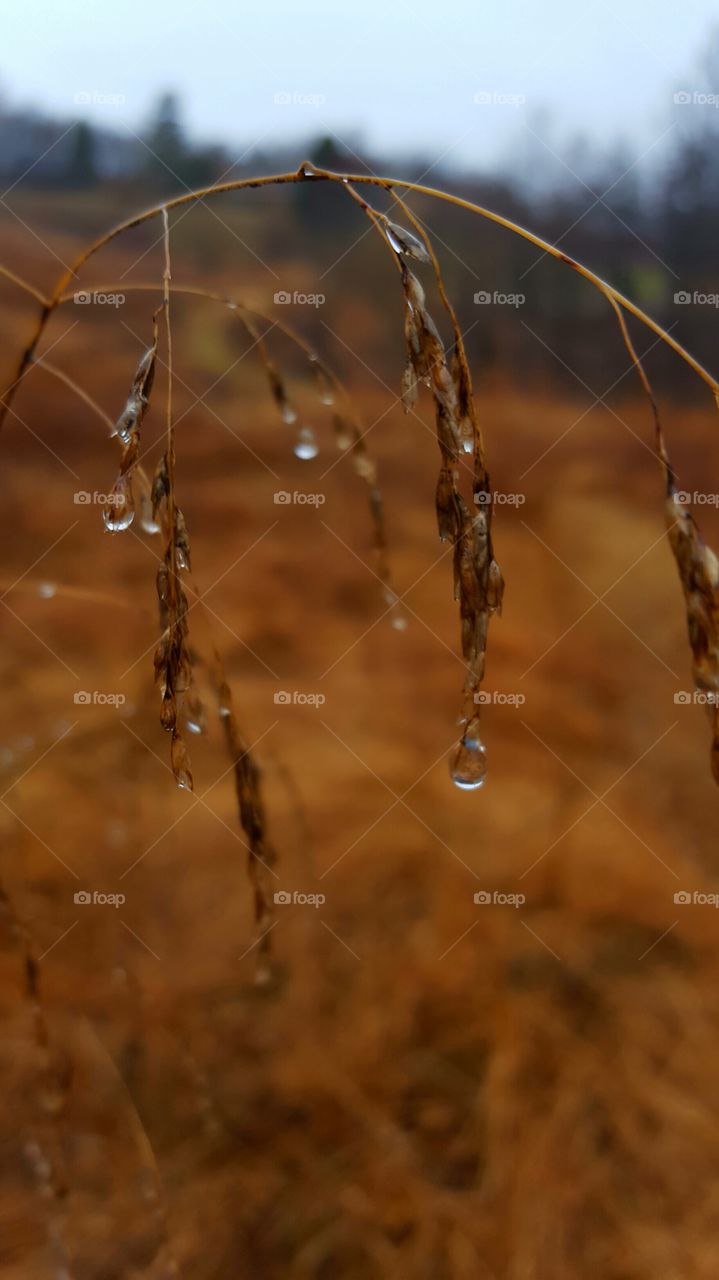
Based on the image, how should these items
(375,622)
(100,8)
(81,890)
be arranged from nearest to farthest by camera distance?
1. (100,8)
2. (81,890)
3. (375,622)

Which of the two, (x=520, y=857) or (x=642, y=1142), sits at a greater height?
(x=520, y=857)

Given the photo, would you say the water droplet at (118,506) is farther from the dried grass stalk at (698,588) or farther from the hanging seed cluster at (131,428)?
the dried grass stalk at (698,588)

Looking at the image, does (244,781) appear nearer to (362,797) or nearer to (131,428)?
(131,428)

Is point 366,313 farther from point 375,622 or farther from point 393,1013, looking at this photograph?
point 393,1013

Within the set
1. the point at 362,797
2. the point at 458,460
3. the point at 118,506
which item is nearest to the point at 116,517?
the point at 118,506

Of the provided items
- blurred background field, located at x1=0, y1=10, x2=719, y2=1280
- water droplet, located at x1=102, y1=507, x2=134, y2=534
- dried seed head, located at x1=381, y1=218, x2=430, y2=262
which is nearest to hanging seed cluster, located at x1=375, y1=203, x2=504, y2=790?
dried seed head, located at x1=381, y1=218, x2=430, y2=262

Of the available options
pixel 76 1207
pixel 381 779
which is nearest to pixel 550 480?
pixel 381 779

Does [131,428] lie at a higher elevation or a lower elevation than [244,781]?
higher
